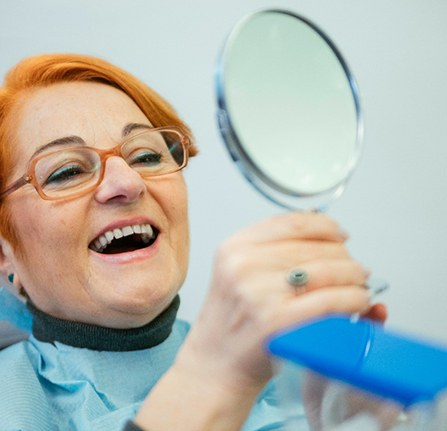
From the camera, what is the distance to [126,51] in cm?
165

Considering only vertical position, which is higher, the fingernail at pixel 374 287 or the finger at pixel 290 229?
the finger at pixel 290 229

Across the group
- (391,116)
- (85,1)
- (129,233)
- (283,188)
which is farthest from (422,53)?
(283,188)

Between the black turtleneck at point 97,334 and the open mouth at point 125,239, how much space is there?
0.13m

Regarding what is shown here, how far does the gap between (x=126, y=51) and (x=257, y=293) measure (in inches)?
47.4

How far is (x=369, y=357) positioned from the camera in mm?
476

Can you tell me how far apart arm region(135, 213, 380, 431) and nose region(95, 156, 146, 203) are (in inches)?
13.9

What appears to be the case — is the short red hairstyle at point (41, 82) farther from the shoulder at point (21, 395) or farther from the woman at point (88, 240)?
the shoulder at point (21, 395)

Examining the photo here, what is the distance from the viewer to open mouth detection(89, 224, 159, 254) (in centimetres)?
98

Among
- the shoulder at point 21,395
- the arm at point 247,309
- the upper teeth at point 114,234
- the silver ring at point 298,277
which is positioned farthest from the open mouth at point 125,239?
the silver ring at point 298,277

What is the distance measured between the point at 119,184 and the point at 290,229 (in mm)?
418

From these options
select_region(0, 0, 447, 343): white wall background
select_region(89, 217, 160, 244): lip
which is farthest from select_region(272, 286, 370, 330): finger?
select_region(0, 0, 447, 343): white wall background

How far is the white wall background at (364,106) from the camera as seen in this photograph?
1635 millimetres

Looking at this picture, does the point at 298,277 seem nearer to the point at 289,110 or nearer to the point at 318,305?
the point at 318,305

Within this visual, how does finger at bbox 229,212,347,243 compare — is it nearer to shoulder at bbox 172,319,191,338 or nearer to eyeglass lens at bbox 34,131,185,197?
eyeglass lens at bbox 34,131,185,197
